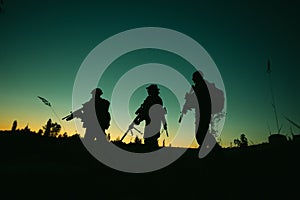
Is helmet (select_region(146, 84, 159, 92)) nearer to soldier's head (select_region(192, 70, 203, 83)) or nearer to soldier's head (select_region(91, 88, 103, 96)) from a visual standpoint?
soldier's head (select_region(91, 88, 103, 96))

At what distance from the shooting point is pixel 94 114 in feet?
41.8

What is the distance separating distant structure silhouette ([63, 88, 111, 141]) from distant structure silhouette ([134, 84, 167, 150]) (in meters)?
1.70

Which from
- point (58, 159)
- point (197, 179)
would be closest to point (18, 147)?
point (58, 159)

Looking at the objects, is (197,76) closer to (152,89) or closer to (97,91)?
(152,89)

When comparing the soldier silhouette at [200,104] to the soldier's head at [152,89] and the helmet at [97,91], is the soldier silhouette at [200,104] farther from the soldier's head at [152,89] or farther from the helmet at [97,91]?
the helmet at [97,91]

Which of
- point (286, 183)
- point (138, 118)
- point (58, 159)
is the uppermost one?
point (138, 118)

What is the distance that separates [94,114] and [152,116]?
307cm

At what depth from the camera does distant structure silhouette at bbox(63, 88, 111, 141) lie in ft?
41.4

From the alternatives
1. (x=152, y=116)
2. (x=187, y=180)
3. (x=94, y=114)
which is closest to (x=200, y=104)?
(x=187, y=180)

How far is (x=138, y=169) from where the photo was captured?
927 cm

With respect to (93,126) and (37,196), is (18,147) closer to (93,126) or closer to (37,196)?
(93,126)

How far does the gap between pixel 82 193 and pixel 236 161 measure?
5059 millimetres

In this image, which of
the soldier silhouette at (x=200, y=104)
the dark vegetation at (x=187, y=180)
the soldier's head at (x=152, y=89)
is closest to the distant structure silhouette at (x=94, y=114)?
the soldier's head at (x=152, y=89)

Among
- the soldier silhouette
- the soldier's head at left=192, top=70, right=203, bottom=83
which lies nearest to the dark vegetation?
the soldier silhouette
